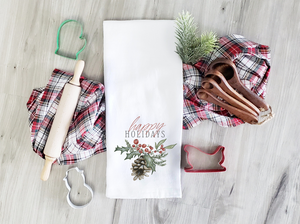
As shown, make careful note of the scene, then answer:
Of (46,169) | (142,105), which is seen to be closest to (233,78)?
(142,105)

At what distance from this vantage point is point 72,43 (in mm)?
771

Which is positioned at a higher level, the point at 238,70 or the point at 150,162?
the point at 238,70

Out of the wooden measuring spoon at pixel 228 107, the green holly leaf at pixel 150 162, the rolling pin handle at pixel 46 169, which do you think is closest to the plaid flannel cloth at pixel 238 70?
the wooden measuring spoon at pixel 228 107

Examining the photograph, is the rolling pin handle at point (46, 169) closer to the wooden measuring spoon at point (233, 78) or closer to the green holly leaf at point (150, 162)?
the green holly leaf at point (150, 162)

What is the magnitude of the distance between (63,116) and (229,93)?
522mm

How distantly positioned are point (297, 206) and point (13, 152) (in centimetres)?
101

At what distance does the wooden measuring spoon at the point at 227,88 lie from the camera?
669 mm

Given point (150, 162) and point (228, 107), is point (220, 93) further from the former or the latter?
point (150, 162)

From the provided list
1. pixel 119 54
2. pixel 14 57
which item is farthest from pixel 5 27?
pixel 119 54

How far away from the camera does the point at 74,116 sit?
0.74 m

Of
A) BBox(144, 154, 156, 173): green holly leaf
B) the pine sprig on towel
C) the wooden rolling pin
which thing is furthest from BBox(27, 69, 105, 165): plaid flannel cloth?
the pine sprig on towel

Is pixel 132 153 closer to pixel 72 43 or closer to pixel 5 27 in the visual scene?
pixel 72 43

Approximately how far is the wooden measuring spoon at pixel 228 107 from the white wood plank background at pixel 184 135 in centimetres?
8

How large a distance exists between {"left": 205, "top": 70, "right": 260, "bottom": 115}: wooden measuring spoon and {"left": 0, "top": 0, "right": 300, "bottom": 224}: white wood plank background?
0.37ft
